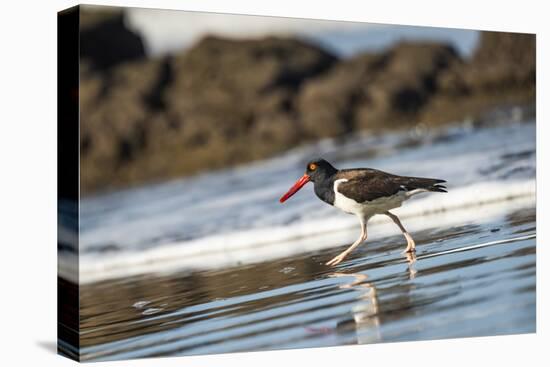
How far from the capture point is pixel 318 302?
7668mm

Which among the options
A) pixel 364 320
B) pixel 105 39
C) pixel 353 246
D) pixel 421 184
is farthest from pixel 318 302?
pixel 105 39

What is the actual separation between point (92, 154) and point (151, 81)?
1002 millimetres

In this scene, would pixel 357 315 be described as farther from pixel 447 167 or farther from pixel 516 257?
pixel 447 167

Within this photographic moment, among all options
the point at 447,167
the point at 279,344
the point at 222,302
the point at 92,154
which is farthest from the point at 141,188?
the point at 447,167

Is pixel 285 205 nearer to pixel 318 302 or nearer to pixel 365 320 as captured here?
pixel 318 302

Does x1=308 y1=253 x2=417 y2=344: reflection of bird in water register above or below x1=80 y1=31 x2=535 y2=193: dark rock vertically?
below

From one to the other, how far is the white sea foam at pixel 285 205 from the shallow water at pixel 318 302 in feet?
0.68

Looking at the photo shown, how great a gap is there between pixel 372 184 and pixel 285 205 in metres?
0.91

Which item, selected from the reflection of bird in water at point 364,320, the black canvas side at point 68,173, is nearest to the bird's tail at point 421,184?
the reflection of bird in water at point 364,320

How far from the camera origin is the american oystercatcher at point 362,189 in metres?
8.73

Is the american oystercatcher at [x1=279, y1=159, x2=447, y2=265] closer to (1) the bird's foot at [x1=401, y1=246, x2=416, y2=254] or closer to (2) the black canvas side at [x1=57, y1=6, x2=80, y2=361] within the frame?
(1) the bird's foot at [x1=401, y1=246, x2=416, y2=254]

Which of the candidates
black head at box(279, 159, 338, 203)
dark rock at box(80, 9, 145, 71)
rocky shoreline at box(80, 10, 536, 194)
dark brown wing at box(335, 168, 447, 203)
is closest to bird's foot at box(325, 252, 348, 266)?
dark brown wing at box(335, 168, 447, 203)

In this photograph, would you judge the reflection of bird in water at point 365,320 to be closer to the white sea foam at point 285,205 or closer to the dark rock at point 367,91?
the white sea foam at point 285,205

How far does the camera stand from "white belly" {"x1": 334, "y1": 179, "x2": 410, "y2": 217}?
8.74m
